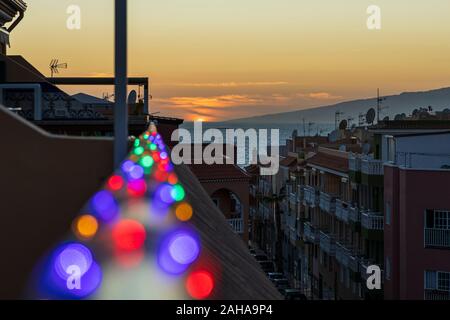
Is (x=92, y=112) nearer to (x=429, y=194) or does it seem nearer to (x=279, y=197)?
(x=429, y=194)

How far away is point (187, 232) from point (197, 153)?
29.1m

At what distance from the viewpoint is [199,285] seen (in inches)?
80.2

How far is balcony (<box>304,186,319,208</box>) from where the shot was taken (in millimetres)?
44875

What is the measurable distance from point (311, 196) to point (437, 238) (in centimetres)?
2046

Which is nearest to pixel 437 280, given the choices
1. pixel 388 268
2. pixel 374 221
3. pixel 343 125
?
pixel 388 268

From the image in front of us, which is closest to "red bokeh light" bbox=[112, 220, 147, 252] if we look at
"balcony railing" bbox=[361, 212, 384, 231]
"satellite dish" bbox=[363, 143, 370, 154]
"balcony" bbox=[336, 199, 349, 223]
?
"balcony railing" bbox=[361, 212, 384, 231]

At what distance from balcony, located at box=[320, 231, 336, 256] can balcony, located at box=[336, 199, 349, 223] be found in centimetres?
163

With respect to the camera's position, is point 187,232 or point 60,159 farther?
point 60,159

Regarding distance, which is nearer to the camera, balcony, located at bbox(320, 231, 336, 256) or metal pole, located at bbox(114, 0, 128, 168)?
metal pole, located at bbox(114, 0, 128, 168)

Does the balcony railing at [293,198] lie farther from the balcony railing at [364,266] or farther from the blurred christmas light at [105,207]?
the blurred christmas light at [105,207]

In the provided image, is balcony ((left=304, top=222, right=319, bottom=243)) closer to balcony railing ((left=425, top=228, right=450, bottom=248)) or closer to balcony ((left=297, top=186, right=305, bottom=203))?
balcony ((left=297, top=186, right=305, bottom=203))

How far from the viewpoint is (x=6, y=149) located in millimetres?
5070

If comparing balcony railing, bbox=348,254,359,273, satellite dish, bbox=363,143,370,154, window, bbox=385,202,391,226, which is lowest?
balcony railing, bbox=348,254,359,273
